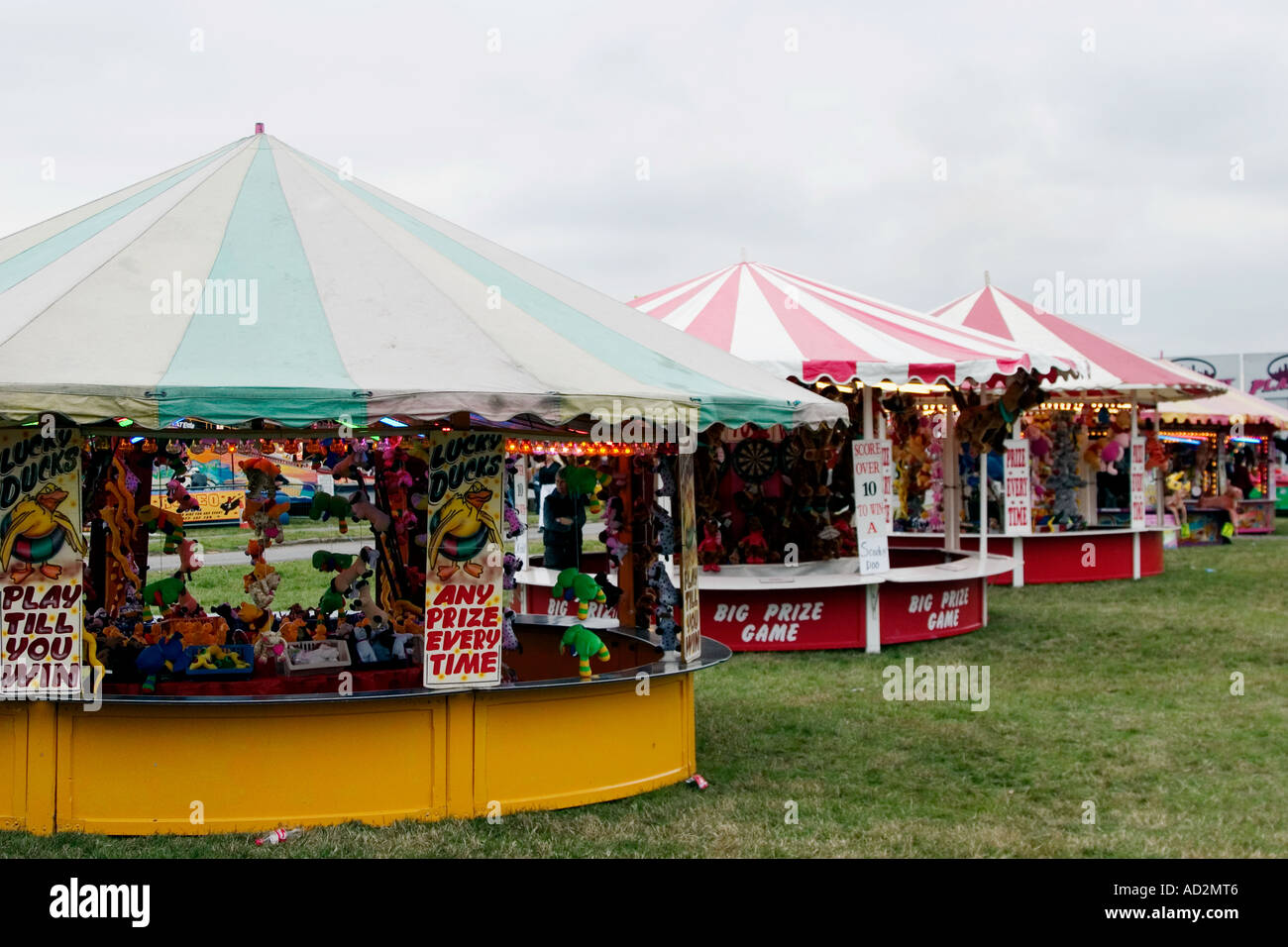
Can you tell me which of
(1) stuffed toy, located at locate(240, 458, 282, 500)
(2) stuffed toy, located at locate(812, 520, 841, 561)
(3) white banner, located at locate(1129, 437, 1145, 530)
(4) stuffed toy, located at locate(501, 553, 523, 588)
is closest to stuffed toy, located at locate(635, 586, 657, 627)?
(4) stuffed toy, located at locate(501, 553, 523, 588)

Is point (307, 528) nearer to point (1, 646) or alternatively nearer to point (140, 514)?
point (140, 514)

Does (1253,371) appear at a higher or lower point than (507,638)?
higher

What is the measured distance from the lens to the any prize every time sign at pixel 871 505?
47.4ft

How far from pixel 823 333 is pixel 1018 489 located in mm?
7262

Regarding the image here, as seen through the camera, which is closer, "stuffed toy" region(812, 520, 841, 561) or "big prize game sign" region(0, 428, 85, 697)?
"big prize game sign" region(0, 428, 85, 697)

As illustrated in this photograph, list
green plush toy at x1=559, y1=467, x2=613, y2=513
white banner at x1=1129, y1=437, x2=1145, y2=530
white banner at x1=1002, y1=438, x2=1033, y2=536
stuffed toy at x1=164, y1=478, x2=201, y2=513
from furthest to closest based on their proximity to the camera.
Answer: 1. white banner at x1=1129, y1=437, x2=1145, y2=530
2. white banner at x1=1002, y1=438, x2=1033, y2=536
3. stuffed toy at x1=164, y1=478, x2=201, y2=513
4. green plush toy at x1=559, y1=467, x2=613, y2=513

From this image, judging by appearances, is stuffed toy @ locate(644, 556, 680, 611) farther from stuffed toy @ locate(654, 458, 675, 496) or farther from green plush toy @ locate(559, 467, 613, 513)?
green plush toy @ locate(559, 467, 613, 513)

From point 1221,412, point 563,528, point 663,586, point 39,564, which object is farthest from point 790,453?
point 1221,412

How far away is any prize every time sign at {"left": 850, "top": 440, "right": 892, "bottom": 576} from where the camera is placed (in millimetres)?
14438

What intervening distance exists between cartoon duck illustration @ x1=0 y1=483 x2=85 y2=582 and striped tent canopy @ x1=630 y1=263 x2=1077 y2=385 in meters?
7.49

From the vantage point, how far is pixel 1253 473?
36.0 metres

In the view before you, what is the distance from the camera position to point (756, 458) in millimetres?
15852

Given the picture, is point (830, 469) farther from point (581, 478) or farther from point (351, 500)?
point (351, 500)

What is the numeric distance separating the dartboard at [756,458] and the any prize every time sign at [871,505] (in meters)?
A: 1.54
